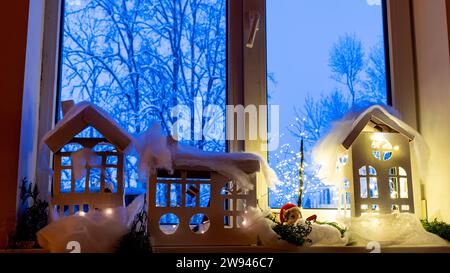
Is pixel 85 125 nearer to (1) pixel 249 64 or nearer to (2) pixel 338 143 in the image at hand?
(1) pixel 249 64

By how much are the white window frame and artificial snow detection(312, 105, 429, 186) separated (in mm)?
160

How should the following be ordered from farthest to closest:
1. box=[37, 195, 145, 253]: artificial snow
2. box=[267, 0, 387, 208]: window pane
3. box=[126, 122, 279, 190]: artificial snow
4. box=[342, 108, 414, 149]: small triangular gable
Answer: box=[267, 0, 387, 208]: window pane
box=[342, 108, 414, 149]: small triangular gable
box=[126, 122, 279, 190]: artificial snow
box=[37, 195, 145, 253]: artificial snow

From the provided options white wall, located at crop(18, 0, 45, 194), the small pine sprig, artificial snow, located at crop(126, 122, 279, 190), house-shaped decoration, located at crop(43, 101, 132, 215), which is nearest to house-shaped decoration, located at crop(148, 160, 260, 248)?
artificial snow, located at crop(126, 122, 279, 190)

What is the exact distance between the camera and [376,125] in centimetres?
168

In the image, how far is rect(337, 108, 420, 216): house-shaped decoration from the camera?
5.22 ft

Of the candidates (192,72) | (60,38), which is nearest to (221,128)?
(192,72)

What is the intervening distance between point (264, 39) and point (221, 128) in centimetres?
33

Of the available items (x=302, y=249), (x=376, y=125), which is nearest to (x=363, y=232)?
(x=302, y=249)

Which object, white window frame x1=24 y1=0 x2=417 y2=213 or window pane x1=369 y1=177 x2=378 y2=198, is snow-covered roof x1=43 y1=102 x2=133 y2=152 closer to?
white window frame x1=24 y1=0 x2=417 y2=213

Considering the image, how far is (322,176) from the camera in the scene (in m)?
1.68

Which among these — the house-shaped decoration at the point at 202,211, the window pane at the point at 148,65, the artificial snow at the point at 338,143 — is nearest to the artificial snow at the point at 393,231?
the artificial snow at the point at 338,143

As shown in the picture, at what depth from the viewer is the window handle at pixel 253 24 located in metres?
1.71
